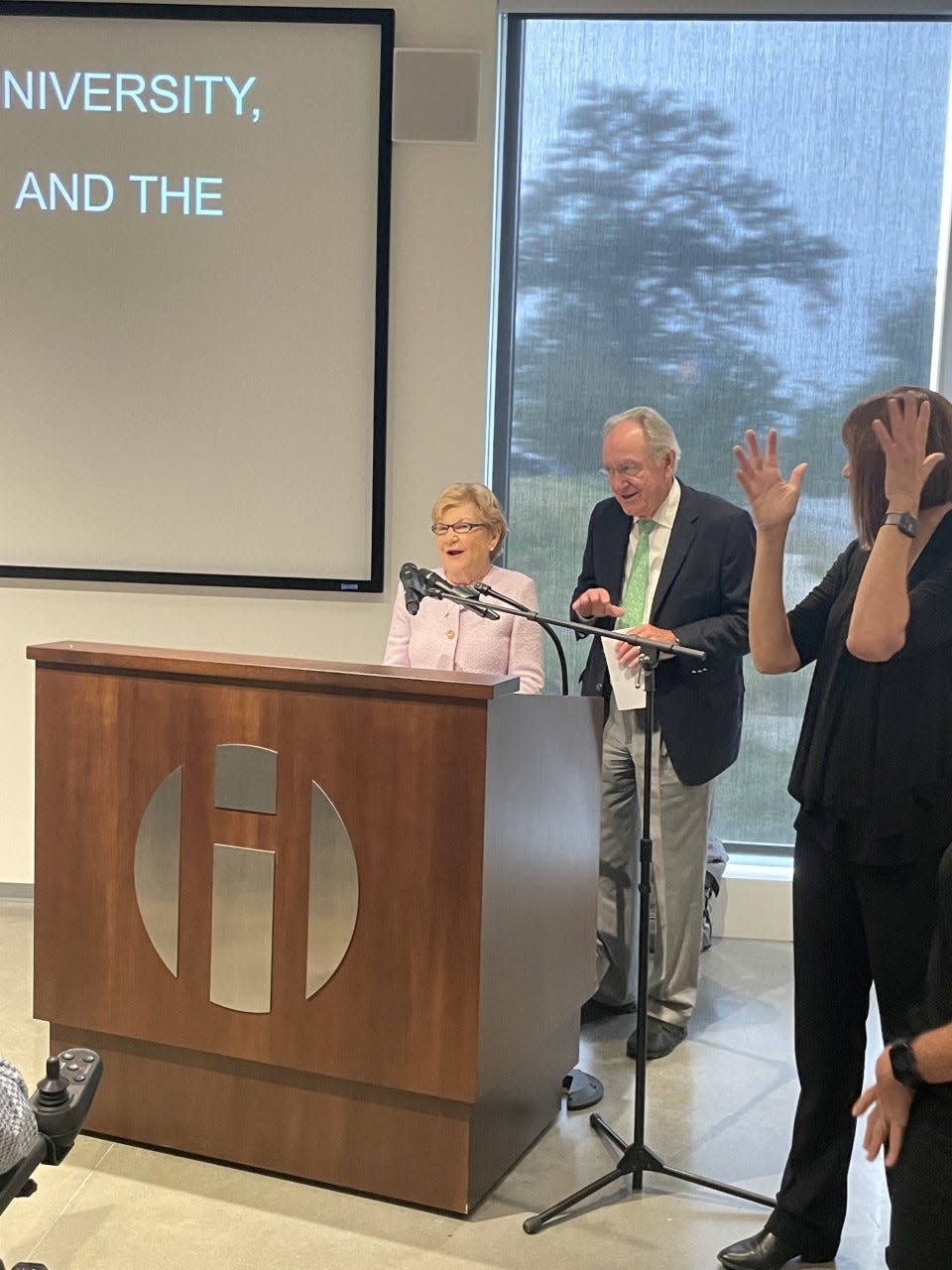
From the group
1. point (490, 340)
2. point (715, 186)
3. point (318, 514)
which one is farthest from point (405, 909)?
point (715, 186)

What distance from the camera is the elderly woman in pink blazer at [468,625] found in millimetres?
3629

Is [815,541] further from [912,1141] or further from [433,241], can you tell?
[912,1141]

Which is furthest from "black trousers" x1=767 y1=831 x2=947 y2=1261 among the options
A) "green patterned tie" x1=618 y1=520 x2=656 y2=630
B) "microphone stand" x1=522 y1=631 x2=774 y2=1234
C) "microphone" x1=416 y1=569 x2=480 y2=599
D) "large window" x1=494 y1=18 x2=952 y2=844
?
"large window" x1=494 y1=18 x2=952 y2=844

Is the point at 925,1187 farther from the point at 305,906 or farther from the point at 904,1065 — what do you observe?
the point at 305,906

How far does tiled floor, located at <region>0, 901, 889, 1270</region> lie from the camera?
2639 millimetres

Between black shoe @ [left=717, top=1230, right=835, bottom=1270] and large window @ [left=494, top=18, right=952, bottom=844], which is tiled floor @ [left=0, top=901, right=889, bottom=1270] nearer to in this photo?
black shoe @ [left=717, top=1230, right=835, bottom=1270]

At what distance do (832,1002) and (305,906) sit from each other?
1.07m

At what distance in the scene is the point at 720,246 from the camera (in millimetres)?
4906

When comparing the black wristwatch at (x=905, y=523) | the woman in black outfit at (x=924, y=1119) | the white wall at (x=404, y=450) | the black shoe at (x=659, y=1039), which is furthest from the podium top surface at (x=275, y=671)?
the white wall at (x=404, y=450)

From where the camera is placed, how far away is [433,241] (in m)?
4.78

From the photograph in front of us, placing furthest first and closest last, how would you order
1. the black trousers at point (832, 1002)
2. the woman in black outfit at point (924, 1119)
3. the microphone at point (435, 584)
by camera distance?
the microphone at point (435, 584)
the black trousers at point (832, 1002)
the woman in black outfit at point (924, 1119)

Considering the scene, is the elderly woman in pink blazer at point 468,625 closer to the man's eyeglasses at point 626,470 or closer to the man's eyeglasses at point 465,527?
the man's eyeglasses at point 465,527

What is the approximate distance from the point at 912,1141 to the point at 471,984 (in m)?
1.15

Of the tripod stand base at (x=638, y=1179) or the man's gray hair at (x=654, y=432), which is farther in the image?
the man's gray hair at (x=654, y=432)
